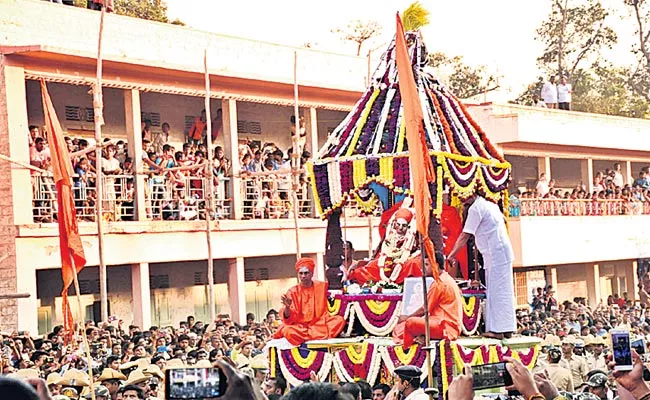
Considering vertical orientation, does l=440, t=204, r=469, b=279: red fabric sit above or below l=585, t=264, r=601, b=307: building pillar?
above

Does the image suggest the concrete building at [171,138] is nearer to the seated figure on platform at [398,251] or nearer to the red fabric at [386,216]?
the red fabric at [386,216]

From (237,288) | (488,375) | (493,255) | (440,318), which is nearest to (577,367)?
(493,255)

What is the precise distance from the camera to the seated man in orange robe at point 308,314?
1280cm

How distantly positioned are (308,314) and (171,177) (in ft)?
31.0

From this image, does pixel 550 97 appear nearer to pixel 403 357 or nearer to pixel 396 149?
pixel 396 149

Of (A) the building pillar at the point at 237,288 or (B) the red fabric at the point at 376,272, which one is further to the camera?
(A) the building pillar at the point at 237,288

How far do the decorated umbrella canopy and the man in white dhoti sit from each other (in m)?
0.25

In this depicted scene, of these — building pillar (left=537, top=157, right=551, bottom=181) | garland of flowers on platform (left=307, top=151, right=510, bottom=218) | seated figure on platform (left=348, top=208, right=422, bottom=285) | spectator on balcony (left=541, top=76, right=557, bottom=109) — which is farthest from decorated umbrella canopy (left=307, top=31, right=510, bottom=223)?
spectator on balcony (left=541, top=76, right=557, bottom=109)

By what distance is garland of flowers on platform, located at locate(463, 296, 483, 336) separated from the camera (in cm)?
1262

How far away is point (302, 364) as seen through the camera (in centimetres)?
1251

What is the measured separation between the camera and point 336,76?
2625cm

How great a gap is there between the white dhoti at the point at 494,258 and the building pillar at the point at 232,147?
1035cm

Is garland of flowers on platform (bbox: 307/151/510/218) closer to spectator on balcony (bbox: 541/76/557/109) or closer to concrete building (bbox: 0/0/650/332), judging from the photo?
concrete building (bbox: 0/0/650/332)

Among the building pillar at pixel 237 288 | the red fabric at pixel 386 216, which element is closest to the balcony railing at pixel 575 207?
the building pillar at pixel 237 288
